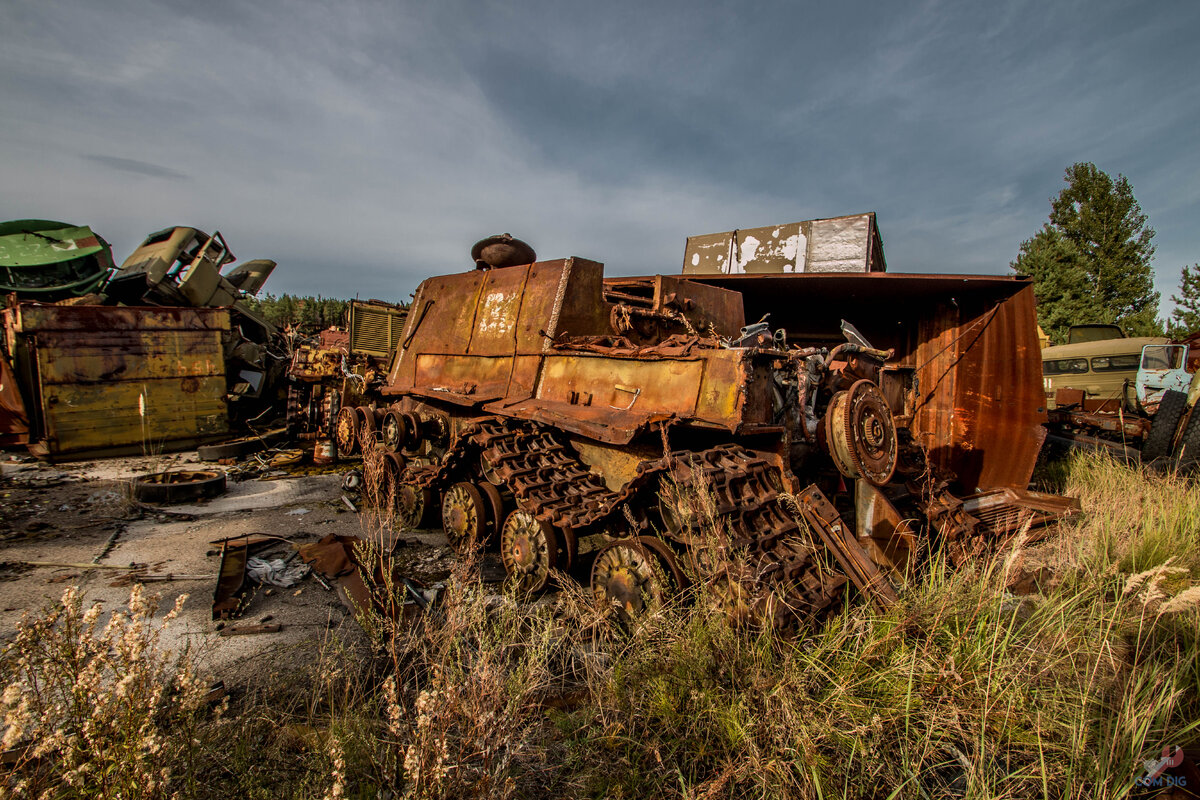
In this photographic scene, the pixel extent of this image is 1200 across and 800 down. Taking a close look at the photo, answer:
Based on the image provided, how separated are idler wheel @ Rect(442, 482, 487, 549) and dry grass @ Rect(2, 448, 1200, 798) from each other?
198cm

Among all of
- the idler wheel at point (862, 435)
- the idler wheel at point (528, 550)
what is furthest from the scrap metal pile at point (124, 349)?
the idler wheel at point (862, 435)

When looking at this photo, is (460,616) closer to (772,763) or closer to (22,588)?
(772,763)

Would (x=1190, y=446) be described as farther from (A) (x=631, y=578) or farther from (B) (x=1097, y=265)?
(B) (x=1097, y=265)

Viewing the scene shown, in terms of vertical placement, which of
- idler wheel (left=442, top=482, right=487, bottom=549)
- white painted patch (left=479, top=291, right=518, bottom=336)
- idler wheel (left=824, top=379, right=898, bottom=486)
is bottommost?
idler wheel (left=442, top=482, right=487, bottom=549)

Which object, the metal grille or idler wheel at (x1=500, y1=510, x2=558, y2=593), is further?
the metal grille

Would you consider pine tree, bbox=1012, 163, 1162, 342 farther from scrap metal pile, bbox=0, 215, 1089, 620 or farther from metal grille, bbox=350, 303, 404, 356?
metal grille, bbox=350, 303, 404, 356

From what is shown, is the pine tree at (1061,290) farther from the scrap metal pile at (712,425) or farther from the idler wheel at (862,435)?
the idler wheel at (862,435)

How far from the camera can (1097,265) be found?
83.6ft

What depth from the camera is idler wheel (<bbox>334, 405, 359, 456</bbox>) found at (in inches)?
332

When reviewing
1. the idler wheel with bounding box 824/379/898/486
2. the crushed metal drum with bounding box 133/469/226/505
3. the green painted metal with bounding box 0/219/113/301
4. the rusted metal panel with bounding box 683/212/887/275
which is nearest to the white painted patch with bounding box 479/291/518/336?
the idler wheel with bounding box 824/379/898/486

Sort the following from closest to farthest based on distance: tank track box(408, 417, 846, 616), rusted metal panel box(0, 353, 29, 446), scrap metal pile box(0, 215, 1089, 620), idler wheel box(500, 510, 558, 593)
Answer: tank track box(408, 417, 846, 616)
scrap metal pile box(0, 215, 1089, 620)
idler wheel box(500, 510, 558, 593)
rusted metal panel box(0, 353, 29, 446)

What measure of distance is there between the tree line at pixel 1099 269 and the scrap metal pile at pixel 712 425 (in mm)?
21528

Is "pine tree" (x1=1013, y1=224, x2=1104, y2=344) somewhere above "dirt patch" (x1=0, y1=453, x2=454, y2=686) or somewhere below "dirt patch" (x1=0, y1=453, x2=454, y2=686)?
above

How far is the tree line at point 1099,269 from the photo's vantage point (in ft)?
77.8
